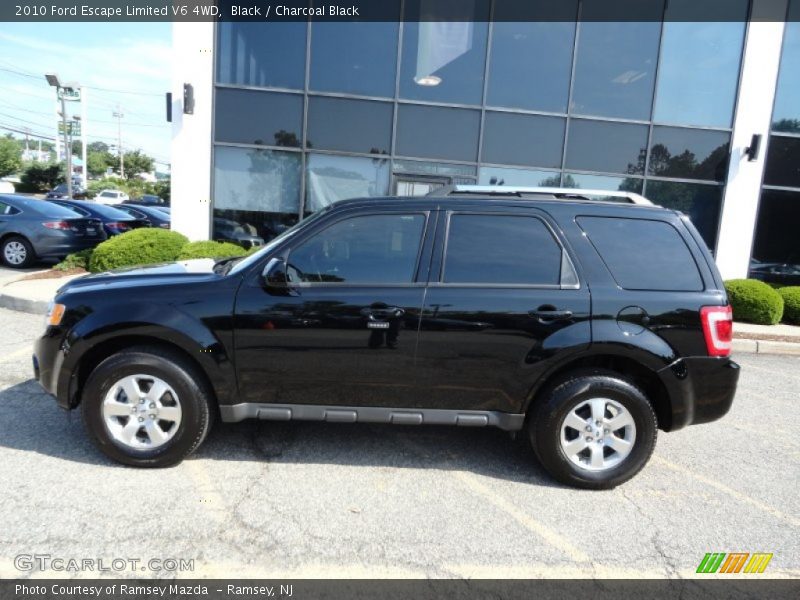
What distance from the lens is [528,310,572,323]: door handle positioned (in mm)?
3389

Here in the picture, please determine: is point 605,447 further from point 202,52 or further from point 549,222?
point 202,52

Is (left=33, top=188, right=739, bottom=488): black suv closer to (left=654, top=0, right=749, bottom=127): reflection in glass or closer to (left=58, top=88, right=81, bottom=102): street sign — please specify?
(left=654, top=0, right=749, bottom=127): reflection in glass

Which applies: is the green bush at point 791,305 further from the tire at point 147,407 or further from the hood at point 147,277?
the tire at point 147,407

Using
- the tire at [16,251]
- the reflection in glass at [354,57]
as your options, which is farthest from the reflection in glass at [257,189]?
the tire at [16,251]

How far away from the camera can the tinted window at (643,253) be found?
348 cm

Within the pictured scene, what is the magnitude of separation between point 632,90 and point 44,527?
1212 cm

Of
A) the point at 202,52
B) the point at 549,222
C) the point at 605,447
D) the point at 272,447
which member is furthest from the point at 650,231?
the point at 202,52

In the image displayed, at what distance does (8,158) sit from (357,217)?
67934 mm

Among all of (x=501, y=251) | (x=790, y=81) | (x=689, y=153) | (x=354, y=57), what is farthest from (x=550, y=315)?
(x=790, y=81)

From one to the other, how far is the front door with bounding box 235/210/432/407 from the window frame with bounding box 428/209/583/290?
144 mm

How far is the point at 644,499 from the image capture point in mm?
3438

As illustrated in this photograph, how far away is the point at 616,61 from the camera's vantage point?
11.2m

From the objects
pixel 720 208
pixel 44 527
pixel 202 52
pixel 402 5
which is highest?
pixel 402 5

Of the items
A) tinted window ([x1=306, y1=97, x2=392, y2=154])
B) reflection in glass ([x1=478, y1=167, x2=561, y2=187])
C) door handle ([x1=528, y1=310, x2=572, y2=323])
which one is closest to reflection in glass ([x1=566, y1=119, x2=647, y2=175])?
reflection in glass ([x1=478, y1=167, x2=561, y2=187])
